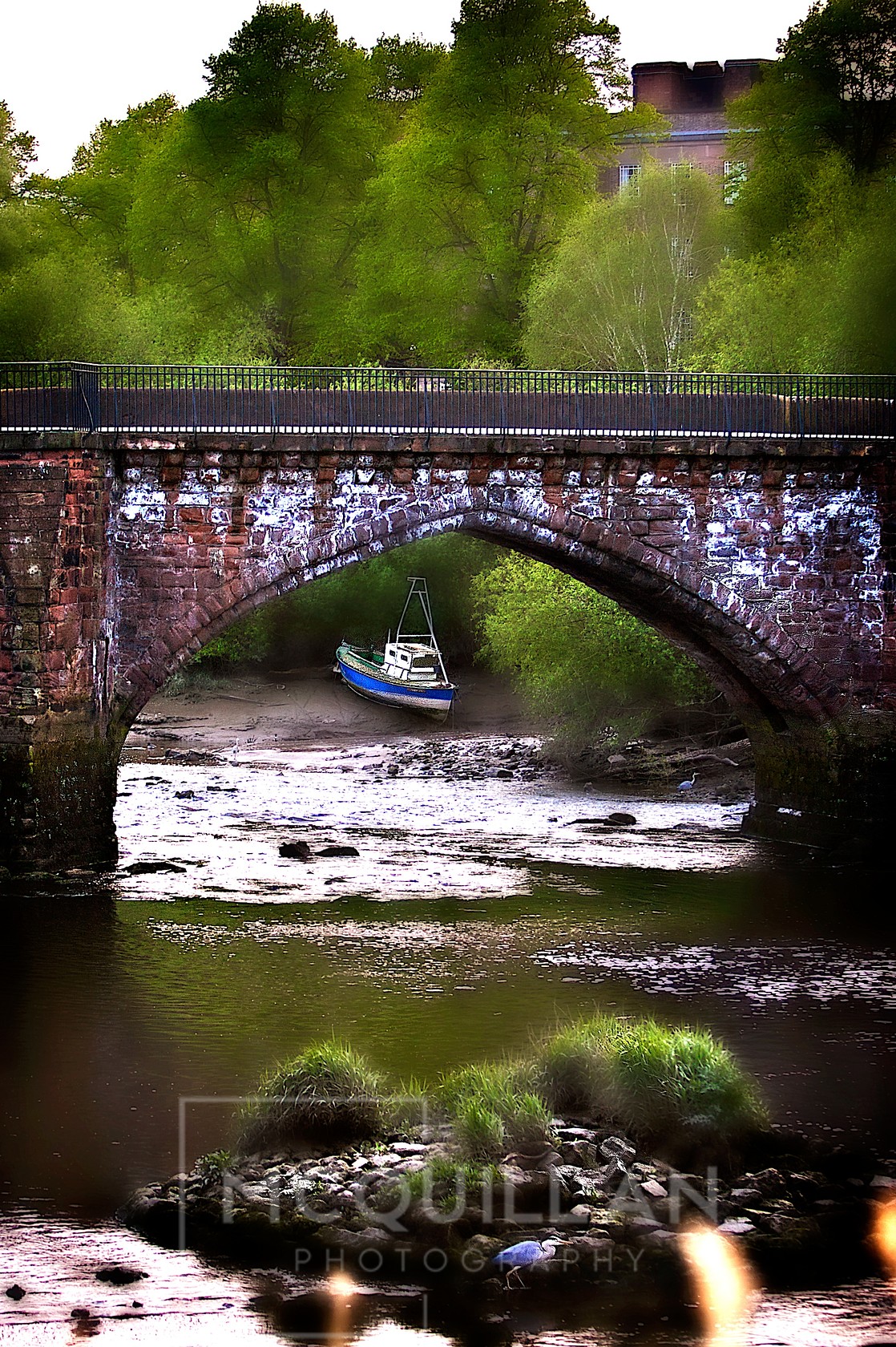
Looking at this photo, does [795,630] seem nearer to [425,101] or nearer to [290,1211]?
[290,1211]

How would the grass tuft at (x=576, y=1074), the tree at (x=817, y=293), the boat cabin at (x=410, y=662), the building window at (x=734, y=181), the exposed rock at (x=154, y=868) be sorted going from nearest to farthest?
the grass tuft at (x=576, y=1074), the exposed rock at (x=154, y=868), the tree at (x=817, y=293), the boat cabin at (x=410, y=662), the building window at (x=734, y=181)

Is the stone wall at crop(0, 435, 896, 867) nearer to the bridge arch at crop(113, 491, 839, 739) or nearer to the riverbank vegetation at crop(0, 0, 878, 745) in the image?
the bridge arch at crop(113, 491, 839, 739)

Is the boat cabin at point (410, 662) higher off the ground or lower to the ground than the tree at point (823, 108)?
lower

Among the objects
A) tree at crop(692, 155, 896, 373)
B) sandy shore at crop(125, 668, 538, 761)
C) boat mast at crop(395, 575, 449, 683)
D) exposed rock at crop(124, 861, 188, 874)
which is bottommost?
sandy shore at crop(125, 668, 538, 761)

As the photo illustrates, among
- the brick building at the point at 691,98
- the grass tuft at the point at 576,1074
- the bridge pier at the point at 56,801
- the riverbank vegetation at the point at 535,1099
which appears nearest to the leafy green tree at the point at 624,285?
the brick building at the point at 691,98

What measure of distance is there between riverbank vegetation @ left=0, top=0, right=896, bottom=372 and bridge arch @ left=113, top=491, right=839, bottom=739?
42.0 ft

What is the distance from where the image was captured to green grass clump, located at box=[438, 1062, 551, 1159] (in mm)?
11320

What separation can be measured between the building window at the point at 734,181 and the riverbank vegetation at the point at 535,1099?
108ft

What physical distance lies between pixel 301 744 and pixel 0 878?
18583 mm

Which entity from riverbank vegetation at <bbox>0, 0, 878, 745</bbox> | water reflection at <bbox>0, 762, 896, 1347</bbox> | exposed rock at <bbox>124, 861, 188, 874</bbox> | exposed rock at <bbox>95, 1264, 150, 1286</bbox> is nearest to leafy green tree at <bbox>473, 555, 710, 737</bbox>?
riverbank vegetation at <bbox>0, 0, 878, 745</bbox>

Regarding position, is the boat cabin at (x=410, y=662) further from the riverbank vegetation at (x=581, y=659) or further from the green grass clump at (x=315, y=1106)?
the green grass clump at (x=315, y=1106)

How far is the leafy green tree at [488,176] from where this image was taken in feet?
143

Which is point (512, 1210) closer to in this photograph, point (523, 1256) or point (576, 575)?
point (523, 1256)

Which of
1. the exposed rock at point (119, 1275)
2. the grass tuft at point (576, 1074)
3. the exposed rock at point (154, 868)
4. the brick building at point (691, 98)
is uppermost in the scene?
the brick building at point (691, 98)
